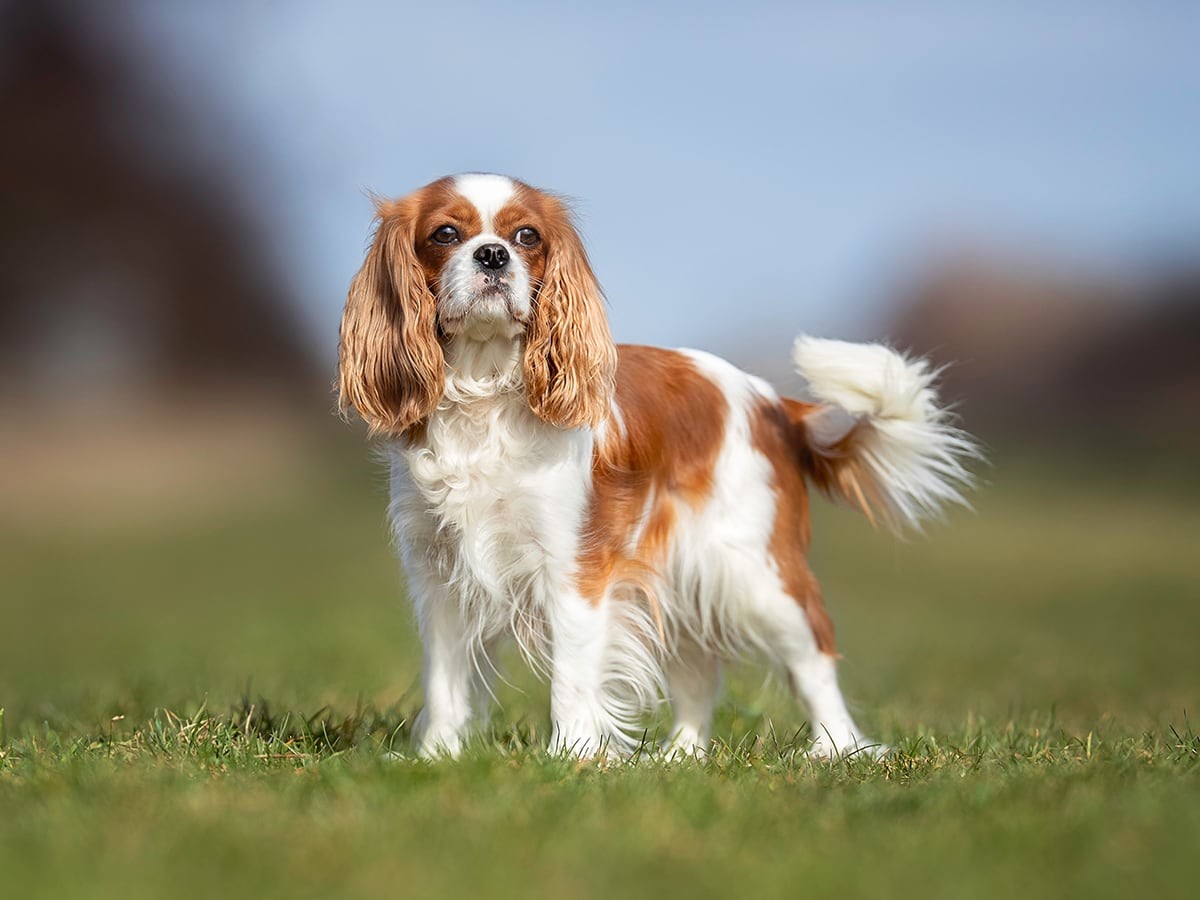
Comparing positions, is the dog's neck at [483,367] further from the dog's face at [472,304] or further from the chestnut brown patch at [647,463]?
the chestnut brown patch at [647,463]

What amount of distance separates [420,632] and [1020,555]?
555 inches

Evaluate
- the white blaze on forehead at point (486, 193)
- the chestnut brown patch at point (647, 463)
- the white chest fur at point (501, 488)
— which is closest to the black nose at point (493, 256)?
the white blaze on forehead at point (486, 193)

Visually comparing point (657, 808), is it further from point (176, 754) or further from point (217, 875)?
point (176, 754)

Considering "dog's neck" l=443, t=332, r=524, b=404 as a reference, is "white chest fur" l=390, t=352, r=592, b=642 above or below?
below

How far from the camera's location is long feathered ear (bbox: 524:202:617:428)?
14.7ft

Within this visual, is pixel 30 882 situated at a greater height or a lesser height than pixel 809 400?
lesser

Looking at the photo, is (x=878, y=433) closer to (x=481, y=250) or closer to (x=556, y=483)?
(x=556, y=483)

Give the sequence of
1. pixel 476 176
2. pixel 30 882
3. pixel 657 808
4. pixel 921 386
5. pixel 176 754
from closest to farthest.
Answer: pixel 30 882, pixel 657 808, pixel 176 754, pixel 476 176, pixel 921 386

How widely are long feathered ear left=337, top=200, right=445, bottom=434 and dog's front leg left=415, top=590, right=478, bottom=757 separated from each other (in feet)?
1.94

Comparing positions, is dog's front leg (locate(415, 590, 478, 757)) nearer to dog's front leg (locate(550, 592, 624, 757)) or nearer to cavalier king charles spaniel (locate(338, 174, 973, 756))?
cavalier king charles spaniel (locate(338, 174, 973, 756))

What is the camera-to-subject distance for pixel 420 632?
15.8 feet

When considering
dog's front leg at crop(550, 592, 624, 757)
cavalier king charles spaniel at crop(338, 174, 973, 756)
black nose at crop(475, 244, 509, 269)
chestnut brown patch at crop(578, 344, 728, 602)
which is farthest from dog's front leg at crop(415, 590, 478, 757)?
black nose at crop(475, 244, 509, 269)

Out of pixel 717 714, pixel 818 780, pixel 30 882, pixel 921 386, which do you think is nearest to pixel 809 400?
pixel 921 386

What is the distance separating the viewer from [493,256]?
4.39m
